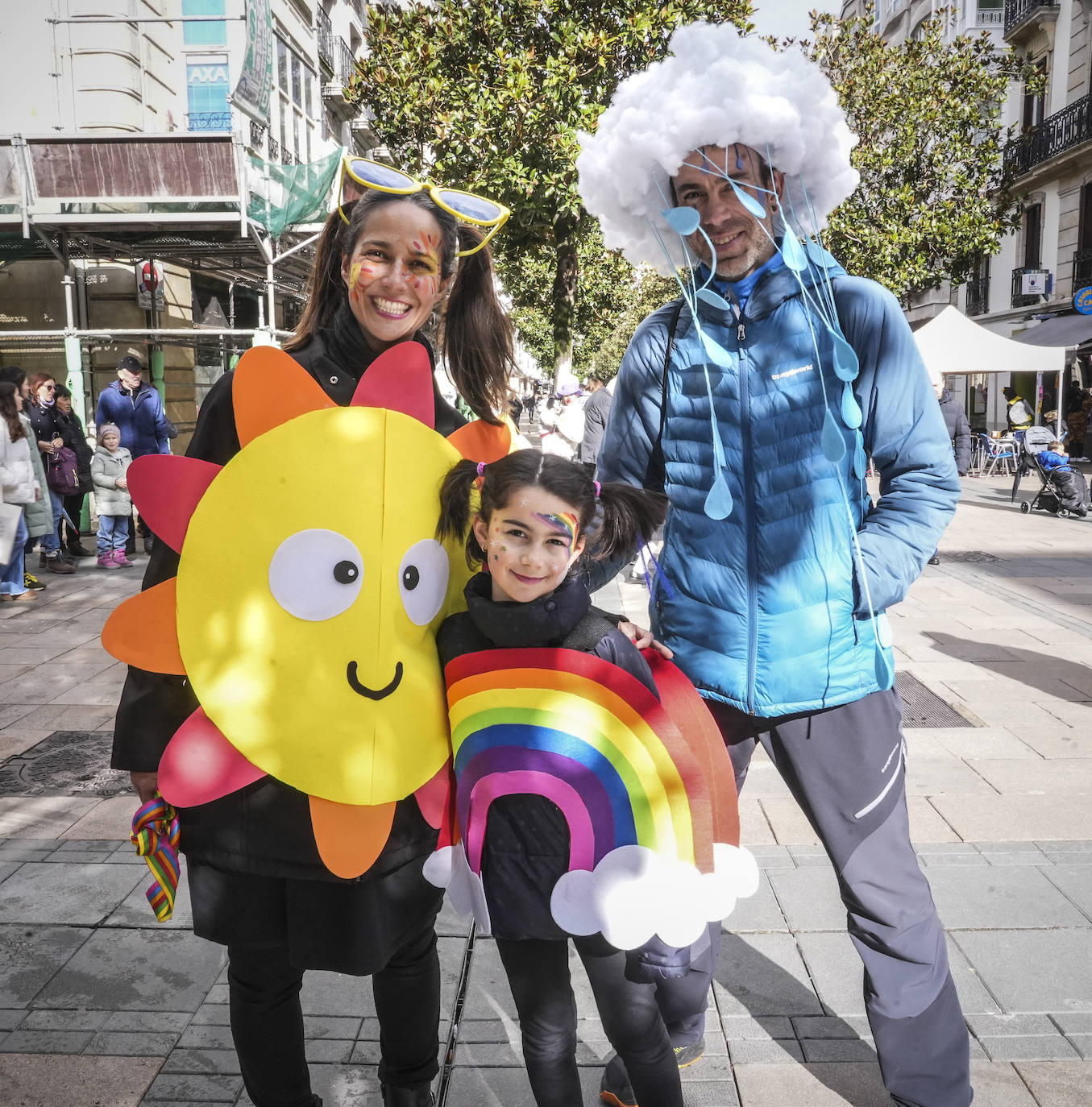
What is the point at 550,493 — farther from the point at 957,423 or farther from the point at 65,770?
the point at 957,423

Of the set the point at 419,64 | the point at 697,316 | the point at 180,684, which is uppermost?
the point at 419,64

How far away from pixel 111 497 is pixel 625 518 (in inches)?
321

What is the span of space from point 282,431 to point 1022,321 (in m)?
28.3

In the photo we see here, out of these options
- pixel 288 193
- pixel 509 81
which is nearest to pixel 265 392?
pixel 288 193

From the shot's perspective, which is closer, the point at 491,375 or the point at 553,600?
the point at 553,600

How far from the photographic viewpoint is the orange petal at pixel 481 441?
189 centimetres

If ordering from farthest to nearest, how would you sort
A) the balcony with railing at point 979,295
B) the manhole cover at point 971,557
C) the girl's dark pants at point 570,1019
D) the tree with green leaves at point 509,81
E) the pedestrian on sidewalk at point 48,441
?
the balcony with railing at point 979,295, the tree with green leaves at point 509,81, the manhole cover at point 971,557, the pedestrian on sidewalk at point 48,441, the girl's dark pants at point 570,1019

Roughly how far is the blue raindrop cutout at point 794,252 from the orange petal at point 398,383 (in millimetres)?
718

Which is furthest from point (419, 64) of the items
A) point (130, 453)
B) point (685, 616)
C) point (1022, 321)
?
point (1022, 321)

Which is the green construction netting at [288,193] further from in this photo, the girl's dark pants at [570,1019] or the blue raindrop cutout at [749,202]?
the girl's dark pants at [570,1019]

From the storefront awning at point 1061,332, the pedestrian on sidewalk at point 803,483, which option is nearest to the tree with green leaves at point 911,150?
the storefront awning at point 1061,332

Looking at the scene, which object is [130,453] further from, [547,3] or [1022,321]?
[1022,321]

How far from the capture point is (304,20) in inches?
843

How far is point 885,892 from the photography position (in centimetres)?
196
